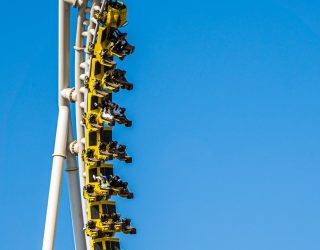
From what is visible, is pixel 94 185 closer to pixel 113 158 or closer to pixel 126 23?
pixel 113 158

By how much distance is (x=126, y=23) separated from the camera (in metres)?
61.2

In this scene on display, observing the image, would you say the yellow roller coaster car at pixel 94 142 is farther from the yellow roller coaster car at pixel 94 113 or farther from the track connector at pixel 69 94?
the track connector at pixel 69 94

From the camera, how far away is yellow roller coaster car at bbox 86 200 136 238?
6166 cm

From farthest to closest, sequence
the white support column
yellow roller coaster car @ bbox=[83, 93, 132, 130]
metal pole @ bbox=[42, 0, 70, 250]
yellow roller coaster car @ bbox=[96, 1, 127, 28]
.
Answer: metal pole @ bbox=[42, 0, 70, 250] < the white support column < yellow roller coaster car @ bbox=[83, 93, 132, 130] < yellow roller coaster car @ bbox=[96, 1, 127, 28]

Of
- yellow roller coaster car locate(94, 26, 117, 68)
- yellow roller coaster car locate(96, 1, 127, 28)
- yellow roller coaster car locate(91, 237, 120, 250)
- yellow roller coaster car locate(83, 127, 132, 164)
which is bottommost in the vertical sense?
yellow roller coaster car locate(91, 237, 120, 250)

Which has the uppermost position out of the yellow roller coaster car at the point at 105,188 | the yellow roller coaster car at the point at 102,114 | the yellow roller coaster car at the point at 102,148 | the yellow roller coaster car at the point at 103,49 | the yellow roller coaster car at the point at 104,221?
the yellow roller coaster car at the point at 103,49

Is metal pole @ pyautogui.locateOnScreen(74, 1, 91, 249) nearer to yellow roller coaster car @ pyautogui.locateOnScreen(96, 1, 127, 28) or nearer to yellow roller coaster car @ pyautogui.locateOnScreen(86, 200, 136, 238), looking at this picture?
yellow roller coaster car @ pyautogui.locateOnScreen(86, 200, 136, 238)

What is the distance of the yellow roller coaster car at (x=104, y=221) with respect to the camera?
202 ft

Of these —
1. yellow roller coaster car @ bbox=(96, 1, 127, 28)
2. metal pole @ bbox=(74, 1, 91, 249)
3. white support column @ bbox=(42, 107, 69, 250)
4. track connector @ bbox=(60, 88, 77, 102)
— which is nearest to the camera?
yellow roller coaster car @ bbox=(96, 1, 127, 28)

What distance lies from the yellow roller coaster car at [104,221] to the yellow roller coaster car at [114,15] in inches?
288

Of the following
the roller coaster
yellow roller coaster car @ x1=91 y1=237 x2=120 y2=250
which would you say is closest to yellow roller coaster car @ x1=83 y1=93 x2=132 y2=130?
the roller coaster

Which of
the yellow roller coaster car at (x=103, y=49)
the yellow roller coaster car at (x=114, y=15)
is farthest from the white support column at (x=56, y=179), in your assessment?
the yellow roller coaster car at (x=114, y=15)

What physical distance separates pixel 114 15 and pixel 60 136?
6.59 metres

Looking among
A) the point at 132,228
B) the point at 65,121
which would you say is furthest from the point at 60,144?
the point at 132,228
